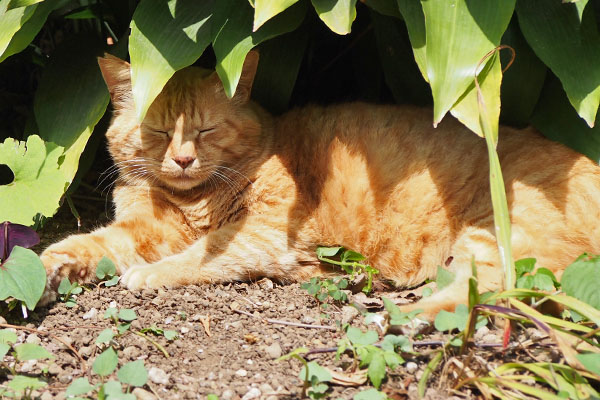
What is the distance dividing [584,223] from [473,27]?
0.89 m

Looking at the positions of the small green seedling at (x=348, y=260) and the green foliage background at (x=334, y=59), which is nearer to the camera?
the green foliage background at (x=334, y=59)

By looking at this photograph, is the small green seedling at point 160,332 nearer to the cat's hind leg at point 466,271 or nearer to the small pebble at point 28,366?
the small pebble at point 28,366

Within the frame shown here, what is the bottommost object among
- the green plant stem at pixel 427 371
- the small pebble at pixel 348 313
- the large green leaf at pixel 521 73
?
the small pebble at pixel 348 313

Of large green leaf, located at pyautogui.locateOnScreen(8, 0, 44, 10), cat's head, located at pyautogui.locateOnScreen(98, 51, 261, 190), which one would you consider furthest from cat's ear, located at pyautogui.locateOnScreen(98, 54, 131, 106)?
large green leaf, located at pyautogui.locateOnScreen(8, 0, 44, 10)

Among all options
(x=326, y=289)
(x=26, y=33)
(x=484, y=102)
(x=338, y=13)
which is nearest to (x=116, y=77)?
(x=26, y=33)

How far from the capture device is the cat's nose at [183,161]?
275 cm

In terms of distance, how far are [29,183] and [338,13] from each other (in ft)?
4.57

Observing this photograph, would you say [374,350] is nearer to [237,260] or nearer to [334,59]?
[237,260]

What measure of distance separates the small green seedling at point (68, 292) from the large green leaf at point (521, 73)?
2.00 metres

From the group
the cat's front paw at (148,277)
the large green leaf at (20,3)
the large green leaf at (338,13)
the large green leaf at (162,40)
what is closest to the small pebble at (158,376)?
the cat's front paw at (148,277)

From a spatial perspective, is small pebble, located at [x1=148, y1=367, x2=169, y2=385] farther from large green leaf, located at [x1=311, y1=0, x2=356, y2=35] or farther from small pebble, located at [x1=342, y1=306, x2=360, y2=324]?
large green leaf, located at [x1=311, y1=0, x2=356, y2=35]

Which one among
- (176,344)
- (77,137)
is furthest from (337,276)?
(77,137)

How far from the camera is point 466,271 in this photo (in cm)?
248

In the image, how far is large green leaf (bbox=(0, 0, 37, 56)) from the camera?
104 inches
